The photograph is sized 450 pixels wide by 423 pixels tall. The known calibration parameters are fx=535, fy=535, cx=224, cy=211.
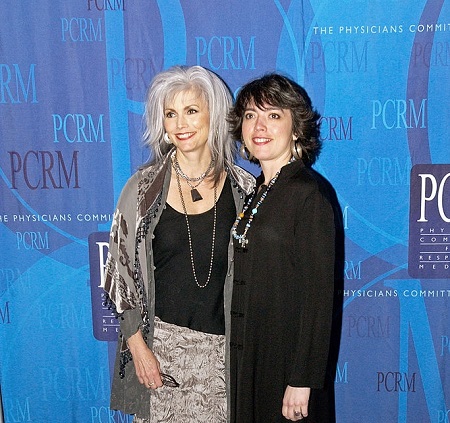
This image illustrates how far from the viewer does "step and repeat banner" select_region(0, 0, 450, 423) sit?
2.09m

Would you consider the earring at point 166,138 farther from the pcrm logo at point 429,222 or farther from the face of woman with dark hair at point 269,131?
the pcrm logo at point 429,222

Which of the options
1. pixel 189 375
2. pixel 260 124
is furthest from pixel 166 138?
pixel 189 375

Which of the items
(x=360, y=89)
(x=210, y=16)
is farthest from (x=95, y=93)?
(x=360, y=89)

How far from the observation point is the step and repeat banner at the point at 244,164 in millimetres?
2092

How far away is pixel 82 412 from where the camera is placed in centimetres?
242

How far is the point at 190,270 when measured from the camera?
1.78 metres

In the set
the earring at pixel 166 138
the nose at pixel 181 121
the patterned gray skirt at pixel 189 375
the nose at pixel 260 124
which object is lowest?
the patterned gray skirt at pixel 189 375

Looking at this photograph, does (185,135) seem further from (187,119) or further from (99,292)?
(99,292)

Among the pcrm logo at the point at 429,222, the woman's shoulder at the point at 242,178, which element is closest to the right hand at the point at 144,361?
the woman's shoulder at the point at 242,178

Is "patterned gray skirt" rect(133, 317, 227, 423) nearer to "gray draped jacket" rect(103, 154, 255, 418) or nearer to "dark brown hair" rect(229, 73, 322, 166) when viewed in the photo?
"gray draped jacket" rect(103, 154, 255, 418)

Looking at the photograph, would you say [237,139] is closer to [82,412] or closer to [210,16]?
[210,16]

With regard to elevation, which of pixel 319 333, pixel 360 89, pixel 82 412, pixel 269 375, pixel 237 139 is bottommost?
pixel 82 412

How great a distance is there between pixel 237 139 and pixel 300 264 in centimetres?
49

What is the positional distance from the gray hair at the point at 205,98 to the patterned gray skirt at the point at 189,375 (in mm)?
562
